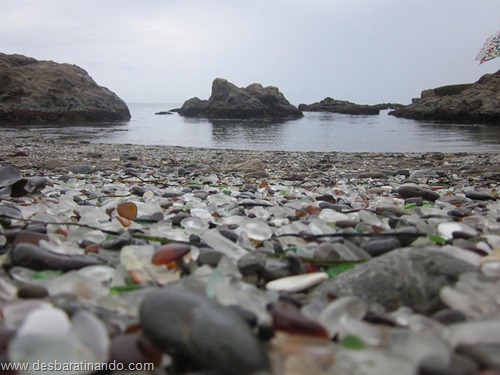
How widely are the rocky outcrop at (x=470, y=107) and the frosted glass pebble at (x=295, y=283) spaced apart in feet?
123

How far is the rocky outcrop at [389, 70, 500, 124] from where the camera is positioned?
111 ft

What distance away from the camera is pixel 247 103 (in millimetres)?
45906

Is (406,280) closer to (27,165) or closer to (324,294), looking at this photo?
(324,294)

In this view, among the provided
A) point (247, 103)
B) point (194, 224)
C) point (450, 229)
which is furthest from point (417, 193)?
point (247, 103)

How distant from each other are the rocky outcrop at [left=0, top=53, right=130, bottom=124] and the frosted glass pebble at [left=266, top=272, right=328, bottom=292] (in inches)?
1105

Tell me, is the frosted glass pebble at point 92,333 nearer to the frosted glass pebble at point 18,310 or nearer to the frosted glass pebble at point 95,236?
the frosted glass pebble at point 18,310

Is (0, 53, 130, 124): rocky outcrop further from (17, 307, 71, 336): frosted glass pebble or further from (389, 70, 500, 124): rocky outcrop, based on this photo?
(389, 70, 500, 124): rocky outcrop

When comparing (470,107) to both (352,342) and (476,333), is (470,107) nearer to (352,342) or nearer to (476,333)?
(476,333)

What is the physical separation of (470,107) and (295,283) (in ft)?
134

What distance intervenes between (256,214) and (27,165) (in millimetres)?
6058

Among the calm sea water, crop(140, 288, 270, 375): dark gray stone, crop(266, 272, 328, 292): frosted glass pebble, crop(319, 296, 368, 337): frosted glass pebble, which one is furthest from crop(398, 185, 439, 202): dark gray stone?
the calm sea water

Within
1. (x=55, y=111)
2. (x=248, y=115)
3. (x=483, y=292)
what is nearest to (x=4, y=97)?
(x=55, y=111)

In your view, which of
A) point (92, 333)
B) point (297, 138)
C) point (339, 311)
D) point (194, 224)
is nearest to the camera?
point (92, 333)

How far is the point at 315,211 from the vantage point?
2.61 m
